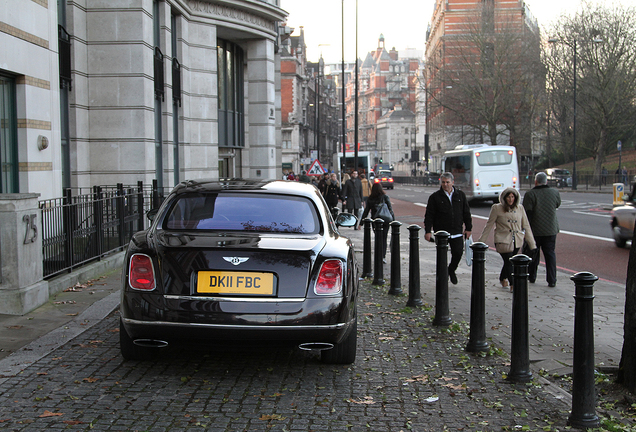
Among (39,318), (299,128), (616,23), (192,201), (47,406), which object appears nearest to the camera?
(47,406)

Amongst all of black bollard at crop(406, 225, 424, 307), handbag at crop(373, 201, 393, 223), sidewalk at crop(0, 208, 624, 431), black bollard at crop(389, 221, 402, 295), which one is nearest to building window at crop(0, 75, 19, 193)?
sidewalk at crop(0, 208, 624, 431)

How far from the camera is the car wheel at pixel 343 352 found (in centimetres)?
548

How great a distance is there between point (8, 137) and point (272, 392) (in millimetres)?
8649

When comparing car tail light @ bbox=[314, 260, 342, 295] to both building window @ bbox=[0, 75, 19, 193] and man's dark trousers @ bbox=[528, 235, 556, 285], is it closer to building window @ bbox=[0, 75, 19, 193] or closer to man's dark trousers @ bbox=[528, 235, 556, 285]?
man's dark trousers @ bbox=[528, 235, 556, 285]

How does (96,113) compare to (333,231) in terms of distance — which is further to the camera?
(96,113)

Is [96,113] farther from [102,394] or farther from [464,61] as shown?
[464,61]

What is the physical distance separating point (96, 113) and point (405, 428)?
49.2 feet

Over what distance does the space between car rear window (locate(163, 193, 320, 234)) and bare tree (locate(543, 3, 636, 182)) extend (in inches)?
1914

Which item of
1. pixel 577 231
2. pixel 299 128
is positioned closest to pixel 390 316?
pixel 577 231

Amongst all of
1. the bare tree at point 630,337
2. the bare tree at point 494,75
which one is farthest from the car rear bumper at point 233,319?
the bare tree at point 494,75

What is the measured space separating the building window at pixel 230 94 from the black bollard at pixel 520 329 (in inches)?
893

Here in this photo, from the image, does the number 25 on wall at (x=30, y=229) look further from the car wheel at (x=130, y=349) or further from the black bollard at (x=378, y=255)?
the black bollard at (x=378, y=255)

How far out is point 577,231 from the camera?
63.6 ft

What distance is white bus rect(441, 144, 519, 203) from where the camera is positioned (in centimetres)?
3400
